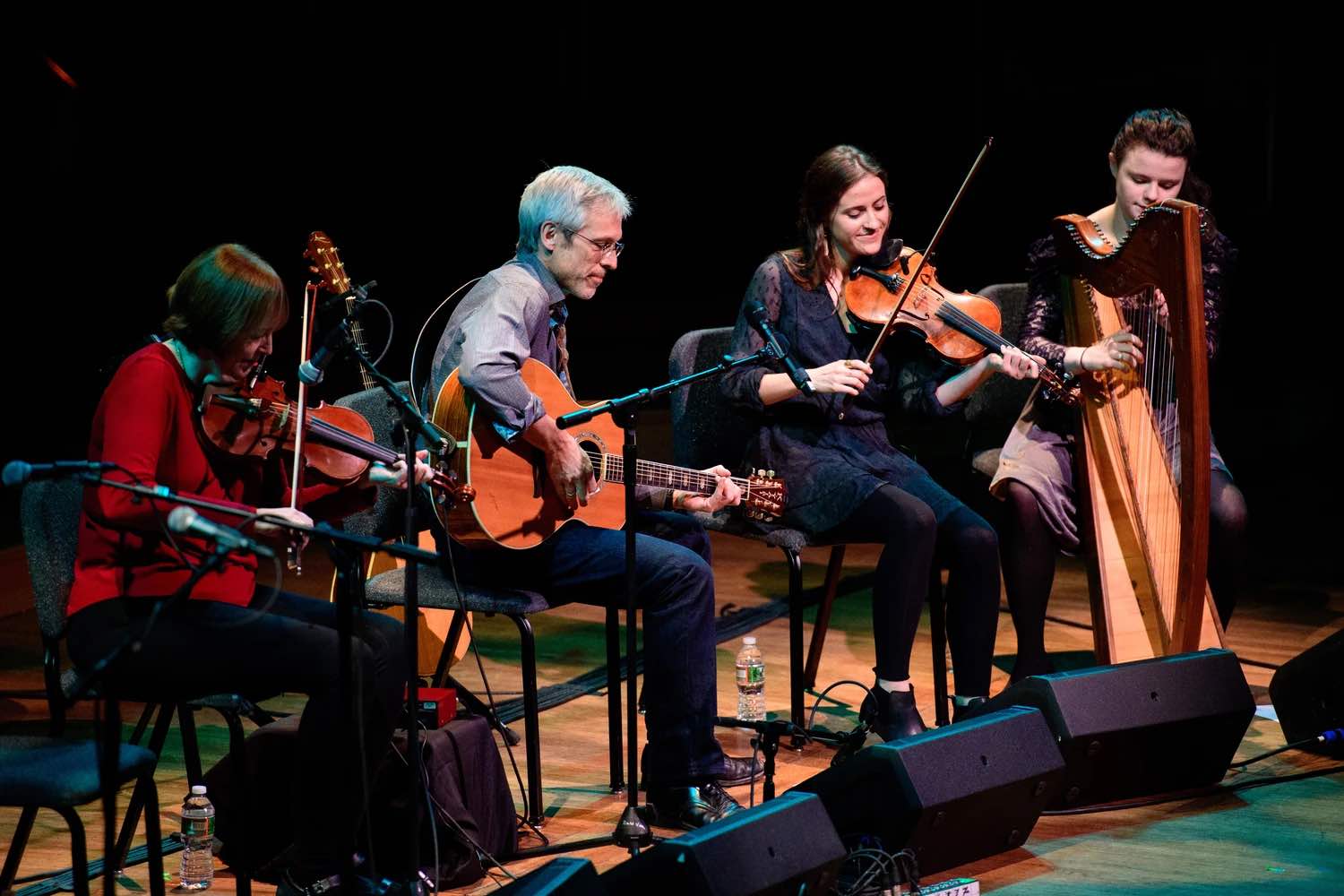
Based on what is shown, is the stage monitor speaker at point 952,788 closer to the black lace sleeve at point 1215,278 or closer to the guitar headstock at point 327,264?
the guitar headstock at point 327,264

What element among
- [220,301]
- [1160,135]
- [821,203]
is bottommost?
[220,301]

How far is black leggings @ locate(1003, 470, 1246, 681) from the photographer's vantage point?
159 inches

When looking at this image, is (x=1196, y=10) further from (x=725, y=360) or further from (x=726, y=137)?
(x=725, y=360)

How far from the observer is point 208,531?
2.14m

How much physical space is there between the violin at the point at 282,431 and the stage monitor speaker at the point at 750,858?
35.1 inches

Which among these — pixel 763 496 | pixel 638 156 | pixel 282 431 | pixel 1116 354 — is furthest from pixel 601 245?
pixel 638 156

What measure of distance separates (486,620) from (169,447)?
2.50 m

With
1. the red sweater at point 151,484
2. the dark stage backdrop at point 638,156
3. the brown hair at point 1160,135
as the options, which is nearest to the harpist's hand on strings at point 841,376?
the brown hair at point 1160,135

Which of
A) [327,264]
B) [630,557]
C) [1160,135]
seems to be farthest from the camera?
[1160,135]

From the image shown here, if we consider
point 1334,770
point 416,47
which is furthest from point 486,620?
point 416,47

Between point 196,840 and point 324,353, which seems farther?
point 196,840

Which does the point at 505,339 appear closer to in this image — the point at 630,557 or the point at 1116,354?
the point at 630,557

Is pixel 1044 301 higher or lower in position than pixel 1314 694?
higher

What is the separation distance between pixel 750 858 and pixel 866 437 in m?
1.65
